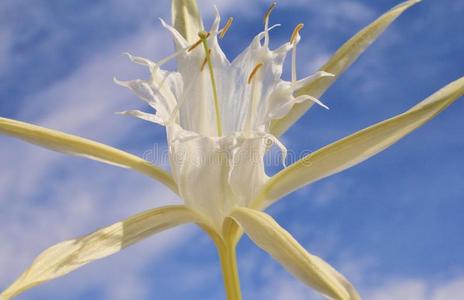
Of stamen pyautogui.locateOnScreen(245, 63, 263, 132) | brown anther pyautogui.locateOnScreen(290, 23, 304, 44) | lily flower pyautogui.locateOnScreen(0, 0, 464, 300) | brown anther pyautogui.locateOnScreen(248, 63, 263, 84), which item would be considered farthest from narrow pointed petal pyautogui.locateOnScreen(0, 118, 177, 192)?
brown anther pyautogui.locateOnScreen(290, 23, 304, 44)

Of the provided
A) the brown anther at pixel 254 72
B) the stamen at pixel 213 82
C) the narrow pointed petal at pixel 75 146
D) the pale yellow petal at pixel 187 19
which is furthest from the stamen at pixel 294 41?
the narrow pointed petal at pixel 75 146

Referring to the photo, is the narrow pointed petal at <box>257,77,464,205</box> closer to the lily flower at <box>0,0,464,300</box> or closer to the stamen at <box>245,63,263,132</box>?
the lily flower at <box>0,0,464,300</box>

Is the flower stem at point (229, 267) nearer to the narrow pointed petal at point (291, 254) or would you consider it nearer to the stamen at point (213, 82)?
the narrow pointed petal at point (291, 254)

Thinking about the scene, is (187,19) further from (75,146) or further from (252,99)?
(75,146)

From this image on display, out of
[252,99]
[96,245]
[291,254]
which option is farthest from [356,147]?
[96,245]

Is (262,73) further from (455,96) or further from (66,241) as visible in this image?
(66,241)
